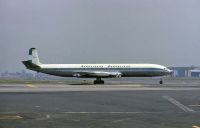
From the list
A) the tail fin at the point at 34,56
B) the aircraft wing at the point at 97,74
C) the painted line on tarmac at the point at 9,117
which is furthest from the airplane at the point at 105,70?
the painted line on tarmac at the point at 9,117

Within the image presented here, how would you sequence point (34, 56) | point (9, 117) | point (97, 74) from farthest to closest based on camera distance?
1. point (34, 56)
2. point (97, 74)
3. point (9, 117)

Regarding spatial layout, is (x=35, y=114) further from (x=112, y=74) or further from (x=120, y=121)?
(x=112, y=74)

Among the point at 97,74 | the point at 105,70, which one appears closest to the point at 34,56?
the point at 97,74

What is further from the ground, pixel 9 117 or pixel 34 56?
pixel 34 56

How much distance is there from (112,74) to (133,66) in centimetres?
453

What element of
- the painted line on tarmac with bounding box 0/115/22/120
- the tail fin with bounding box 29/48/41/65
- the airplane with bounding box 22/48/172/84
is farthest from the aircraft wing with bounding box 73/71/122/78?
the painted line on tarmac with bounding box 0/115/22/120

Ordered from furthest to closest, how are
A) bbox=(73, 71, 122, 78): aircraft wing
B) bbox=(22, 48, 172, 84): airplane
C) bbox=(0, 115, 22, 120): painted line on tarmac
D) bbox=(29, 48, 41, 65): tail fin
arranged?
bbox=(29, 48, 41, 65): tail fin → bbox=(73, 71, 122, 78): aircraft wing → bbox=(22, 48, 172, 84): airplane → bbox=(0, 115, 22, 120): painted line on tarmac

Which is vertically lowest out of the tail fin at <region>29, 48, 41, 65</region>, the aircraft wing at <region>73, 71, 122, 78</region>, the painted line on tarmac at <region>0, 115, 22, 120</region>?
the painted line on tarmac at <region>0, 115, 22, 120</region>

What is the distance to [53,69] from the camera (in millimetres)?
87750

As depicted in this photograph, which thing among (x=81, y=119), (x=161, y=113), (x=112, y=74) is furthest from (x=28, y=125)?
(x=112, y=74)

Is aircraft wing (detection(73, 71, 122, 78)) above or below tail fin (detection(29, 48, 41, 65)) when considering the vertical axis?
below

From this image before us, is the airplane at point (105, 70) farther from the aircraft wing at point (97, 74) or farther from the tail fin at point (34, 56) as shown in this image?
the tail fin at point (34, 56)

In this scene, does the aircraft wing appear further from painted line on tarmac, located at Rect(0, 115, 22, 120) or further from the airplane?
painted line on tarmac, located at Rect(0, 115, 22, 120)

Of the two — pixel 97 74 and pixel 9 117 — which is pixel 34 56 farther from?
pixel 9 117
